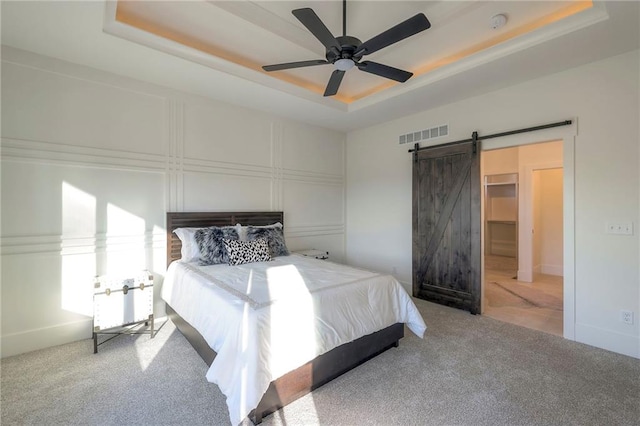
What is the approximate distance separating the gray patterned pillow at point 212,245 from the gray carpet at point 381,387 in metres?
0.88

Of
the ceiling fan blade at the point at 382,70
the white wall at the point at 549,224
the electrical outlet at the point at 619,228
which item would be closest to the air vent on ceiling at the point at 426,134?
the ceiling fan blade at the point at 382,70

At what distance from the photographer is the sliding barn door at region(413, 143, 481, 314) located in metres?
3.75

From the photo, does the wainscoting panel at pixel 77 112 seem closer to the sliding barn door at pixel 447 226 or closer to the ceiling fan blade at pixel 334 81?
the ceiling fan blade at pixel 334 81

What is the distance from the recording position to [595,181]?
2879mm

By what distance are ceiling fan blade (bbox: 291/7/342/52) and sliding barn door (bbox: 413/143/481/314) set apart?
251cm

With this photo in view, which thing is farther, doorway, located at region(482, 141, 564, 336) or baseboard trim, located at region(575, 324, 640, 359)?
doorway, located at region(482, 141, 564, 336)

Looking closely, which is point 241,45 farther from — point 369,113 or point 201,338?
point 201,338

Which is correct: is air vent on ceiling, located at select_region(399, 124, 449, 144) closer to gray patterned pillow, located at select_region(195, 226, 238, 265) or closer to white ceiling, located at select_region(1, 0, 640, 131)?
white ceiling, located at select_region(1, 0, 640, 131)

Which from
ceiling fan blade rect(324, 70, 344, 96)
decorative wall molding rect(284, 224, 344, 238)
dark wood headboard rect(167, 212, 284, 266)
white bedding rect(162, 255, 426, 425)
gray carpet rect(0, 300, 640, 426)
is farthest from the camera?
decorative wall molding rect(284, 224, 344, 238)

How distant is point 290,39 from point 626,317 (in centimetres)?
423

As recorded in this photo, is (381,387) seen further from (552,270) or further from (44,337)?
(552,270)

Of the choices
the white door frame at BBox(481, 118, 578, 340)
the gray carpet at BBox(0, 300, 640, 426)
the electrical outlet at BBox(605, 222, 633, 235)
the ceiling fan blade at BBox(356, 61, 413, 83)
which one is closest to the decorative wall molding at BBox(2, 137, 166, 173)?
the gray carpet at BBox(0, 300, 640, 426)

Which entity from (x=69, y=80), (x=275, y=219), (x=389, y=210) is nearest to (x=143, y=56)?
(x=69, y=80)

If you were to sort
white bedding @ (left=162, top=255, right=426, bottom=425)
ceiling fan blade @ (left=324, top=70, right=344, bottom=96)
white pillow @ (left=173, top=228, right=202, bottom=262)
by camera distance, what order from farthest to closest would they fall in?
white pillow @ (left=173, top=228, right=202, bottom=262) < ceiling fan blade @ (left=324, top=70, right=344, bottom=96) < white bedding @ (left=162, top=255, right=426, bottom=425)
